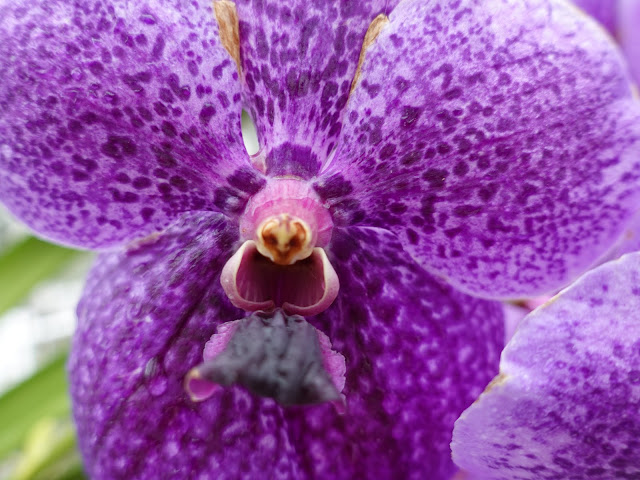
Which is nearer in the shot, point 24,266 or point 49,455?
point 49,455

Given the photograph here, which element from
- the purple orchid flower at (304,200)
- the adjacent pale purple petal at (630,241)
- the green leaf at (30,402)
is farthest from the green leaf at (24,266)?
the adjacent pale purple petal at (630,241)

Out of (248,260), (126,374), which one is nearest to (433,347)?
(248,260)

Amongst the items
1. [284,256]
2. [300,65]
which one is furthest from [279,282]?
[300,65]

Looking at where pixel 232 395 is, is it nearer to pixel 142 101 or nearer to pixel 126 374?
pixel 126 374

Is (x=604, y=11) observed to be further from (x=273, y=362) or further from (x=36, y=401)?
(x=36, y=401)

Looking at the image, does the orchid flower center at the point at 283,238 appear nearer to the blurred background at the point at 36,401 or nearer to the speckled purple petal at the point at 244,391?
the speckled purple petal at the point at 244,391

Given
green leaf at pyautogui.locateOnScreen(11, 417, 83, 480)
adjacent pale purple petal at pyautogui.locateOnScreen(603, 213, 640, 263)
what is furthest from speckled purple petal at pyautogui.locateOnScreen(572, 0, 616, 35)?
green leaf at pyautogui.locateOnScreen(11, 417, 83, 480)

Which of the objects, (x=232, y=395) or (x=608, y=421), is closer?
(x=608, y=421)
